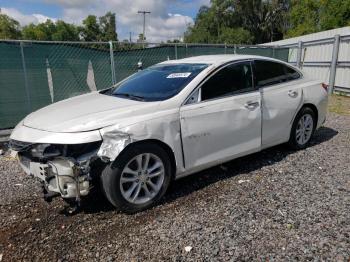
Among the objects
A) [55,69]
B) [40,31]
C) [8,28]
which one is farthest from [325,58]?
[40,31]

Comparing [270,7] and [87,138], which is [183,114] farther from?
Result: [270,7]

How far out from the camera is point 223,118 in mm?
4023

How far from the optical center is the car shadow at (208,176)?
373 cm

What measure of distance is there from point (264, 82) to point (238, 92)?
0.60 meters

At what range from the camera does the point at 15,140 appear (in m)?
3.50

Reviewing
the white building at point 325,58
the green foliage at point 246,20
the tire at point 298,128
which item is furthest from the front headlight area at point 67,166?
the green foliage at point 246,20

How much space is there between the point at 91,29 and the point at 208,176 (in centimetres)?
7138

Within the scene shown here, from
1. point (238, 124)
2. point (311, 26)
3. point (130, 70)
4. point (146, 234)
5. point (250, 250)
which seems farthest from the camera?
point (311, 26)

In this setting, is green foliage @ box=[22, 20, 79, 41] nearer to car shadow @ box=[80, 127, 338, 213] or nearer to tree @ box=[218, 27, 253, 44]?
tree @ box=[218, 27, 253, 44]

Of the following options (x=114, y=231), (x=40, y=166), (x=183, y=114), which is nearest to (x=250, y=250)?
(x=114, y=231)

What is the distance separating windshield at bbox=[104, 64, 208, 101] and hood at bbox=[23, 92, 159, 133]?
22cm

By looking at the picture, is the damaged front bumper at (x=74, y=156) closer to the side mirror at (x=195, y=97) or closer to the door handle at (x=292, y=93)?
the side mirror at (x=195, y=97)

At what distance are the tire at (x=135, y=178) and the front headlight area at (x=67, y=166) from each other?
6.6 inches

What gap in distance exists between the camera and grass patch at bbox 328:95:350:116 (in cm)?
899
